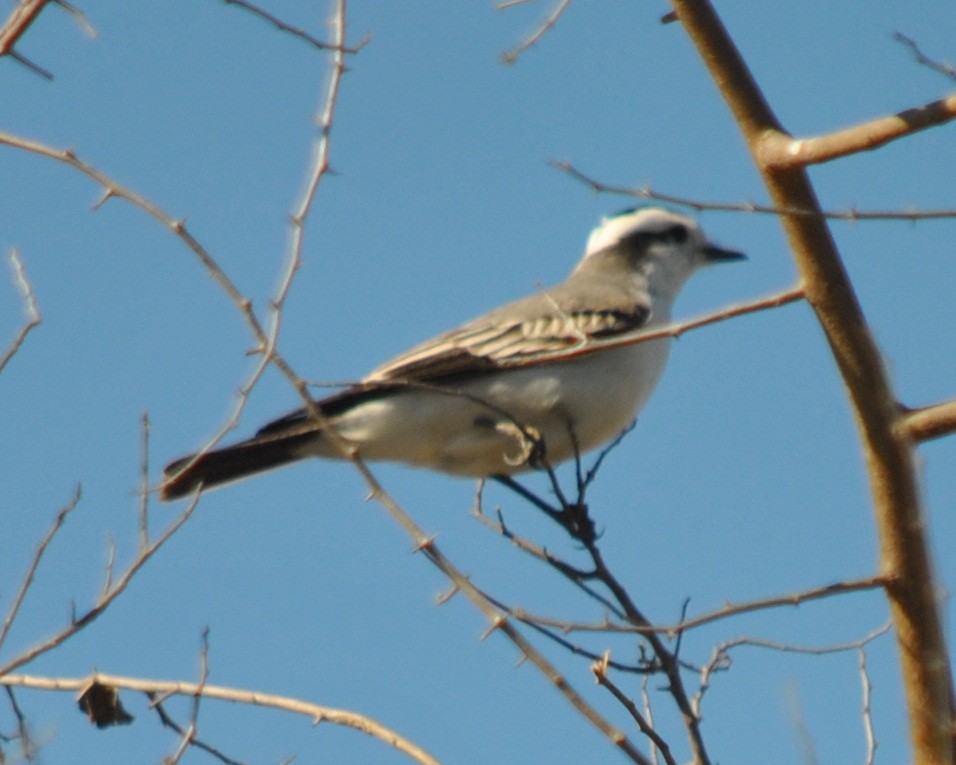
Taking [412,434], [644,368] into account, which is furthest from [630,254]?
[412,434]

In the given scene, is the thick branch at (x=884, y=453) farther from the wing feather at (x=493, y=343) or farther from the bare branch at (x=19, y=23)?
the wing feather at (x=493, y=343)

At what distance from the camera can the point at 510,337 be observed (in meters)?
6.65

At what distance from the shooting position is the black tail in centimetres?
605

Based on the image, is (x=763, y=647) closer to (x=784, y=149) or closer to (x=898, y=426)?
(x=898, y=426)

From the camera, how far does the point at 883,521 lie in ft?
11.3

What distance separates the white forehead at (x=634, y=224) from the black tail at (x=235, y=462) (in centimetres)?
263

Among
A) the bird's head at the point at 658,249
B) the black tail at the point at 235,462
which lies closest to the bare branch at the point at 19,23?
the black tail at the point at 235,462

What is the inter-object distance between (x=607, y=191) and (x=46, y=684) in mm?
2025

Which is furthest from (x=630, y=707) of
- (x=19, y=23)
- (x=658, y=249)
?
(x=658, y=249)

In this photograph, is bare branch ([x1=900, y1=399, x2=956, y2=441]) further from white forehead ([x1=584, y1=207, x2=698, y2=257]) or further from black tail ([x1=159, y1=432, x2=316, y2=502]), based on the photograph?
white forehead ([x1=584, y1=207, x2=698, y2=257])

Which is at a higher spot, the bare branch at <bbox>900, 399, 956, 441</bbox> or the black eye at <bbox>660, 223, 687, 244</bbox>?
the black eye at <bbox>660, 223, 687, 244</bbox>

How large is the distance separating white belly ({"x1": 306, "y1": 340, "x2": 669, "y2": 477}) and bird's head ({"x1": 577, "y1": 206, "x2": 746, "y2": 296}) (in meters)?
1.43

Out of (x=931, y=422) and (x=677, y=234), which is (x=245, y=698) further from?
(x=677, y=234)

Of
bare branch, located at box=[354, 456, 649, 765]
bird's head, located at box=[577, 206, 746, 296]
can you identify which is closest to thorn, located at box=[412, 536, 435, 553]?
bare branch, located at box=[354, 456, 649, 765]
